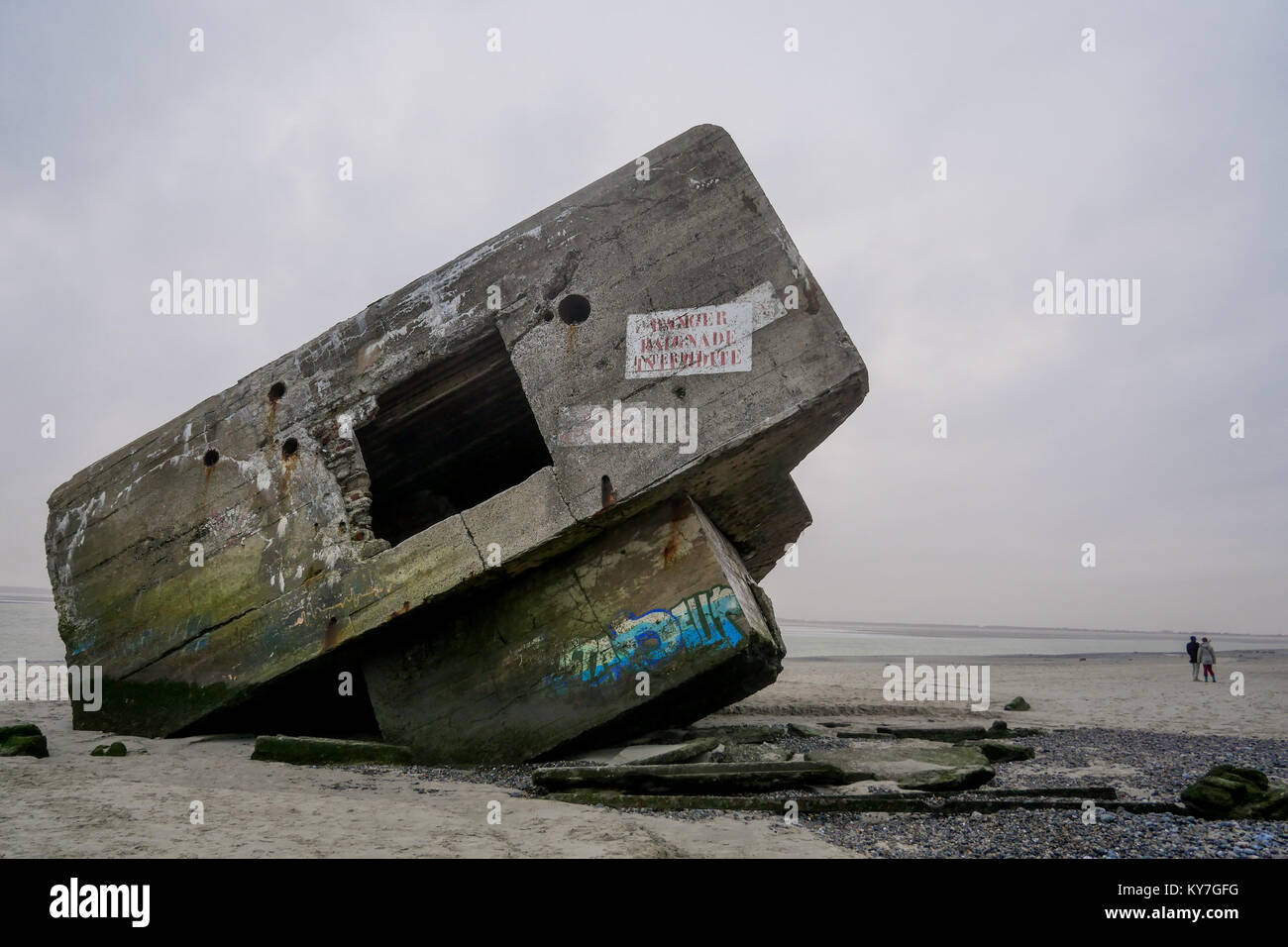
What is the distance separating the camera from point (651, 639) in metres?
5.34

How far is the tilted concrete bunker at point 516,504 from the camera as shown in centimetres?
536

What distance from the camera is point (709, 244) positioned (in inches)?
222

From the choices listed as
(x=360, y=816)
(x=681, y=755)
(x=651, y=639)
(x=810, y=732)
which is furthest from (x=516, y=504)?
(x=810, y=732)

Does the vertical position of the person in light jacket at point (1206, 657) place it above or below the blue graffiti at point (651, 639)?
below

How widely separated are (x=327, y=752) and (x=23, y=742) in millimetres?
1891

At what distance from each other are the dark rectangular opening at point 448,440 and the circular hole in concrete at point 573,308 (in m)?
0.58

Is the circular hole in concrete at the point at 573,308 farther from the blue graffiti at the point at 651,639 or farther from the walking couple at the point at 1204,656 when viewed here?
the walking couple at the point at 1204,656

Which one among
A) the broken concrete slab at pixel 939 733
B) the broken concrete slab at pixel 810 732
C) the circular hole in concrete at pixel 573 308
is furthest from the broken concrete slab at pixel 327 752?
the broken concrete slab at pixel 939 733

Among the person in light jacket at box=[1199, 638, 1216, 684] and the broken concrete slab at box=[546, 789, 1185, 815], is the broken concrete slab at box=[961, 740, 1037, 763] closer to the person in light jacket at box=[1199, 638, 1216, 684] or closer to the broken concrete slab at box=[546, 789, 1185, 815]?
the broken concrete slab at box=[546, 789, 1185, 815]

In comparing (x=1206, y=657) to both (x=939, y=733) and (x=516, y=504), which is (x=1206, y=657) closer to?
(x=939, y=733)

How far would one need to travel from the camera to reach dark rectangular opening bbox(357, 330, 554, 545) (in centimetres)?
629

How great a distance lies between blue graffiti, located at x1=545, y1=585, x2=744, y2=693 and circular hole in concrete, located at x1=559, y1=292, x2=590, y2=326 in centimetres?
205

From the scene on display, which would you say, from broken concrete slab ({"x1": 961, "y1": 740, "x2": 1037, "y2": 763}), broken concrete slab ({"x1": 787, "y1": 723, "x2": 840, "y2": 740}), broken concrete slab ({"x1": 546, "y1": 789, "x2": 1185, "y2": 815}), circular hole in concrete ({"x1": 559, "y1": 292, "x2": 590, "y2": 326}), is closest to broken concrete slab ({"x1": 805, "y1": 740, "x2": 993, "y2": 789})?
broken concrete slab ({"x1": 961, "y1": 740, "x2": 1037, "y2": 763})
